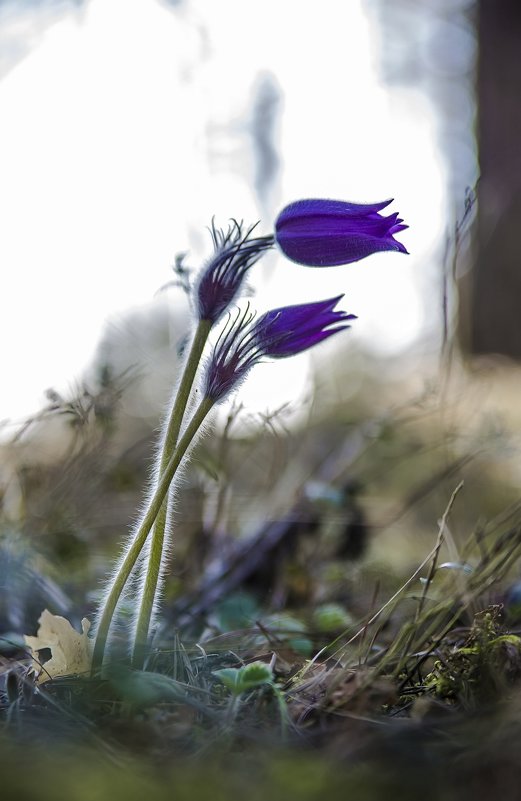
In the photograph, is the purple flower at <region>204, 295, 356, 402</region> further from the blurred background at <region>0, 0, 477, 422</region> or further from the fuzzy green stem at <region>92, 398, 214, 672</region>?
the blurred background at <region>0, 0, 477, 422</region>

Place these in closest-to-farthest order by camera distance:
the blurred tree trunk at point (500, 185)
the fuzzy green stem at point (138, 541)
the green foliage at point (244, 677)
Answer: the green foliage at point (244, 677) → the fuzzy green stem at point (138, 541) → the blurred tree trunk at point (500, 185)

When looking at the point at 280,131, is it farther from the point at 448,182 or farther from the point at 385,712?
the point at 385,712

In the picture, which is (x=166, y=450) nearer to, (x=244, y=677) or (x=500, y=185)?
(x=244, y=677)

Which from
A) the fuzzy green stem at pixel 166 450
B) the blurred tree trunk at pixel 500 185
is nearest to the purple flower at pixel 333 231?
the fuzzy green stem at pixel 166 450

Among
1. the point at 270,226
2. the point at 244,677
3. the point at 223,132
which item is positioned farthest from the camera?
the point at 223,132

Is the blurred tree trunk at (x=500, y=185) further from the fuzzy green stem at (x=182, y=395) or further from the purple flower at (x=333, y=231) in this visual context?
the fuzzy green stem at (x=182, y=395)

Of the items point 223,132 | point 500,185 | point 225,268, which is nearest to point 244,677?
point 225,268
